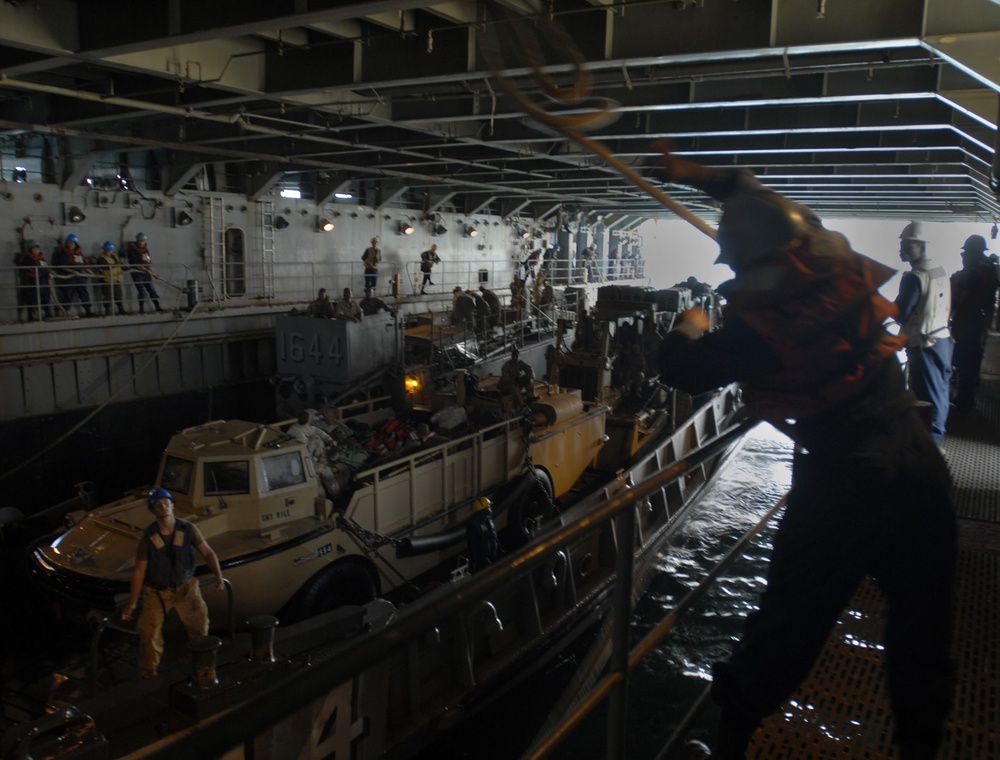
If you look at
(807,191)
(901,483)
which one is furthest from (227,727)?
(807,191)

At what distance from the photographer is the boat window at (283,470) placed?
930 centimetres

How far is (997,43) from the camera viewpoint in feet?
24.2

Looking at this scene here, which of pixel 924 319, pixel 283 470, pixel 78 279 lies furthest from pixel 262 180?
pixel 924 319

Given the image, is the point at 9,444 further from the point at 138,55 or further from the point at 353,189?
the point at 353,189

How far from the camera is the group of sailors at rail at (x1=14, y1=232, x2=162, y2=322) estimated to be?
1717cm

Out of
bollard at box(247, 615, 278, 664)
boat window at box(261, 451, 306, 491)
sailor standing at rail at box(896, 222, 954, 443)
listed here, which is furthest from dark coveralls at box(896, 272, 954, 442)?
boat window at box(261, 451, 306, 491)

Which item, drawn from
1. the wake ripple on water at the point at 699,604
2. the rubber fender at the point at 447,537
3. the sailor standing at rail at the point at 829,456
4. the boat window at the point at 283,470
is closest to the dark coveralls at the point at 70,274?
the boat window at the point at 283,470

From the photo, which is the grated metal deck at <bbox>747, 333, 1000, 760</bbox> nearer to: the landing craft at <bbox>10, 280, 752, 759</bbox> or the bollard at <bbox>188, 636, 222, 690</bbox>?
the landing craft at <bbox>10, 280, 752, 759</bbox>

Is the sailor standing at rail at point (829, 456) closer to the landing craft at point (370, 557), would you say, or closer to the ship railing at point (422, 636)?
the ship railing at point (422, 636)

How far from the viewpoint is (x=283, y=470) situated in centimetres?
945

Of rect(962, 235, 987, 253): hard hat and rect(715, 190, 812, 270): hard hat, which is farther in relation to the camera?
rect(962, 235, 987, 253): hard hat

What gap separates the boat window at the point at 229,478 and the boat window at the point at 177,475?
272 mm

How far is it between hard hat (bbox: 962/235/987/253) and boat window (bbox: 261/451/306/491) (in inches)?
371

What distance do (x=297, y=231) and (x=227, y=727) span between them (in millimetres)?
25920
